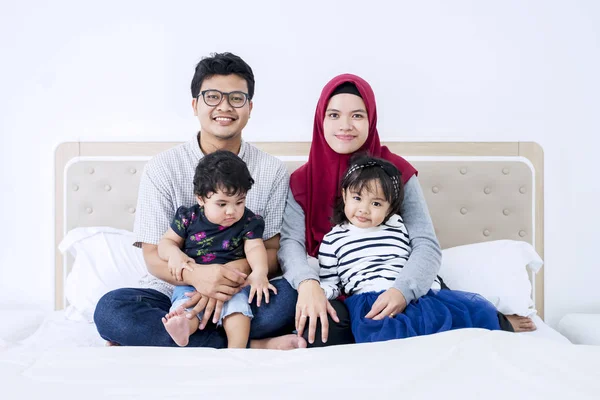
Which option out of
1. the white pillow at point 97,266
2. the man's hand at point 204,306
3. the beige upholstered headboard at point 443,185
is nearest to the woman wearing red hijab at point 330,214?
the man's hand at point 204,306

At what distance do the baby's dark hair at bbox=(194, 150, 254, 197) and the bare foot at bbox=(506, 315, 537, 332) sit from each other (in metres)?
1.12

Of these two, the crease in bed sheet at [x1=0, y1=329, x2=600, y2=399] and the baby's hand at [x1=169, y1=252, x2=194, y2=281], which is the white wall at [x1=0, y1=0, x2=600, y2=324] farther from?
the crease in bed sheet at [x1=0, y1=329, x2=600, y2=399]

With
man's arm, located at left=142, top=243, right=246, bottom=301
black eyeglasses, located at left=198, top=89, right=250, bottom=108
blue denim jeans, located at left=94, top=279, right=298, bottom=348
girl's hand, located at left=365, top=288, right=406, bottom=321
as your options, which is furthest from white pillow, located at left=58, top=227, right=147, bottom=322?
girl's hand, located at left=365, top=288, right=406, bottom=321

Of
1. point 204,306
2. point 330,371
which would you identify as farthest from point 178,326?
point 330,371

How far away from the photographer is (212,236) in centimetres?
A: 182

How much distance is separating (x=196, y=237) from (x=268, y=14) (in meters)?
1.30

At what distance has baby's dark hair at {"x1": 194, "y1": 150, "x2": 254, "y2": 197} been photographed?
173 centimetres

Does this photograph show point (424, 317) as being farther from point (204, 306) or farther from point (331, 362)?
point (204, 306)

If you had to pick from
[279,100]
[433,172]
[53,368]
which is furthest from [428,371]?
[279,100]

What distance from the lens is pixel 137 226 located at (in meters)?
1.96

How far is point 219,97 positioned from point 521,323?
1373 millimetres

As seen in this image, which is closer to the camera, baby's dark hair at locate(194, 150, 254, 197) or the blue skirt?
the blue skirt

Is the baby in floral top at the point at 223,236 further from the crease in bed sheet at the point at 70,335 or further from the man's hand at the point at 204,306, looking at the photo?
the crease in bed sheet at the point at 70,335

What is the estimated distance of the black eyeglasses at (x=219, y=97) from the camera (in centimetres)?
196
